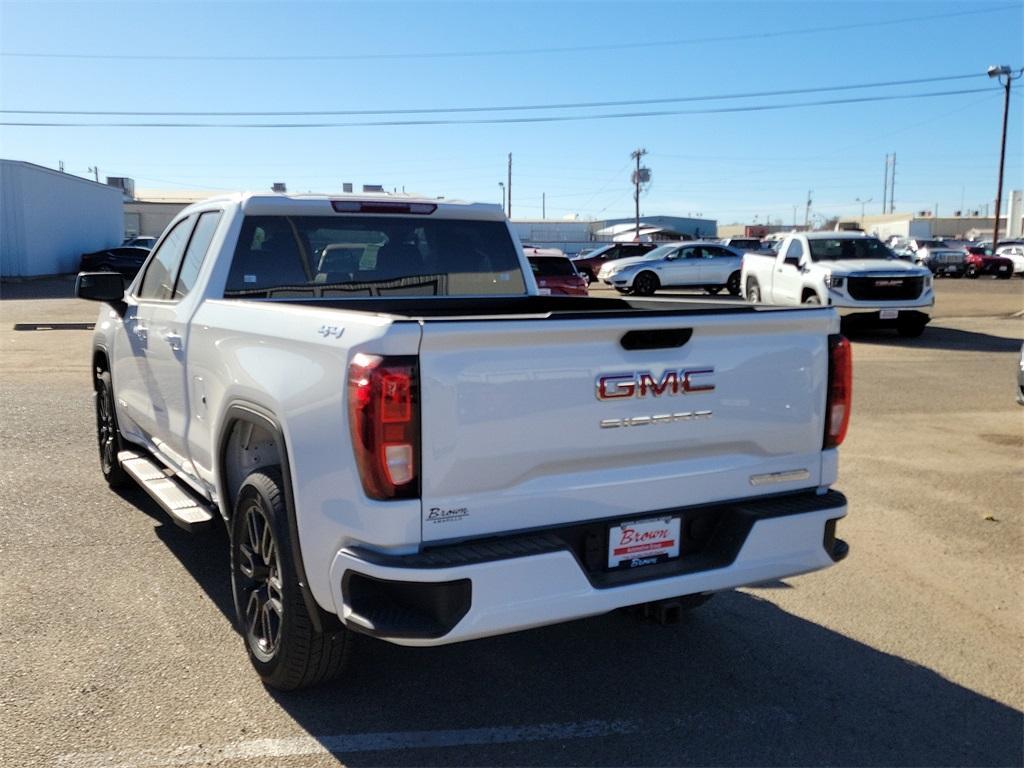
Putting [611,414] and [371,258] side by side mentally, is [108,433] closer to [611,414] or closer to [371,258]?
[371,258]

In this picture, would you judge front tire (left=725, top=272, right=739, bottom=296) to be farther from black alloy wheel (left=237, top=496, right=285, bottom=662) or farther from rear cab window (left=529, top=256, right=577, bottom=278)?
black alloy wheel (left=237, top=496, right=285, bottom=662)

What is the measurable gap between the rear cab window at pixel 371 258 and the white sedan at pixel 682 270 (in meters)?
23.3

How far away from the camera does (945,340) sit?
16.8 meters

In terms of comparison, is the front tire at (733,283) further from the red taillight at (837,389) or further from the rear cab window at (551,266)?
the red taillight at (837,389)

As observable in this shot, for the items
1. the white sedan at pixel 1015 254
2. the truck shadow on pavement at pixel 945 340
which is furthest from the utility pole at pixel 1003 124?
the truck shadow on pavement at pixel 945 340

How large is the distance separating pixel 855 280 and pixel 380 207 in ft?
42.4

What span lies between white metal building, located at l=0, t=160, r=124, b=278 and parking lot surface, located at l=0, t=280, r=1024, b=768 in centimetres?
3220

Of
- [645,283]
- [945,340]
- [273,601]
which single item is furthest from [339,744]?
[645,283]

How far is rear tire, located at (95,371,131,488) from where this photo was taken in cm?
645

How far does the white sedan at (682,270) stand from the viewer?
28.5 meters

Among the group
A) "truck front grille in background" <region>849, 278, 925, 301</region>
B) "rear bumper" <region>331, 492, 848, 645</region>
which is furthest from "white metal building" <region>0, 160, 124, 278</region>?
"rear bumper" <region>331, 492, 848, 645</region>

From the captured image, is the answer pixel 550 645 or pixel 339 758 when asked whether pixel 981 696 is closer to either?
pixel 550 645

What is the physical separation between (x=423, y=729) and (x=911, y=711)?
1.89 metres

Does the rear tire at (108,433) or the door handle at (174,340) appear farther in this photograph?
the rear tire at (108,433)
